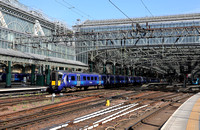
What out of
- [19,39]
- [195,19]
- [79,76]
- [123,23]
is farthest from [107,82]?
[195,19]

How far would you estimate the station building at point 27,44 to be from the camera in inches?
1410

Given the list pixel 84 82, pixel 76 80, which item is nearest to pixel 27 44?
pixel 84 82

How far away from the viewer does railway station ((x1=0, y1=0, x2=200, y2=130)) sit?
11453 mm

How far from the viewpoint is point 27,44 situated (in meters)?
41.2

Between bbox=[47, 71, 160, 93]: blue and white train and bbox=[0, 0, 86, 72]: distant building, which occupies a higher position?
bbox=[0, 0, 86, 72]: distant building

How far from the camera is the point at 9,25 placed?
4206cm

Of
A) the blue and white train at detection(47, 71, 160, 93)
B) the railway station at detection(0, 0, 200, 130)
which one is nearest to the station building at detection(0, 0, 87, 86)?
the railway station at detection(0, 0, 200, 130)

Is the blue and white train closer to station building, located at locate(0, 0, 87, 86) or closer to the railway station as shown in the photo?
the railway station

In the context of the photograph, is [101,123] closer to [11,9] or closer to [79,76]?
[79,76]

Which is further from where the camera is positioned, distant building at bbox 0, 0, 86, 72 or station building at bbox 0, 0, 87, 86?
distant building at bbox 0, 0, 86, 72

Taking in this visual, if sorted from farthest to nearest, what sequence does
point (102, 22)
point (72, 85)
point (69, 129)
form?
point (102, 22) < point (72, 85) < point (69, 129)

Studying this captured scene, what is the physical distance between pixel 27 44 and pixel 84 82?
1698 cm

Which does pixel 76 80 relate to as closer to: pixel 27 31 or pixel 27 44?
pixel 27 44

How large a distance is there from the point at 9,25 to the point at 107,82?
23595mm
